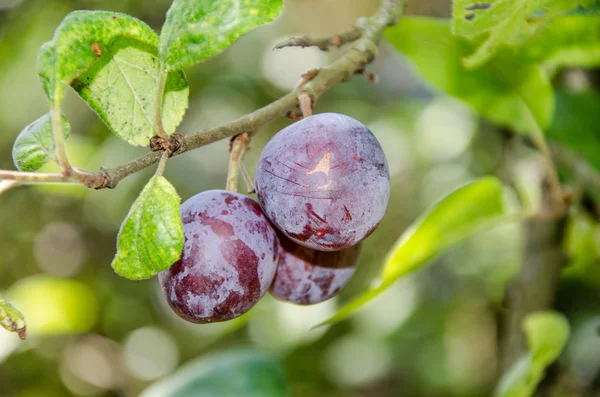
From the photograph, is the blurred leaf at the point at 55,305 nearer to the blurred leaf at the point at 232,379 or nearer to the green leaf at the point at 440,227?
the blurred leaf at the point at 232,379

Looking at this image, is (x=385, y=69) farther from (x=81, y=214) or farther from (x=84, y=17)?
(x=84, y=17)

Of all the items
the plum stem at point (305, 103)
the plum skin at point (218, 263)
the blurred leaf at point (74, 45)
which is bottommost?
the plum skin at point (218, 263)

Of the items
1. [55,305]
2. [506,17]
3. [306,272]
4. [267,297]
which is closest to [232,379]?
[267,297]

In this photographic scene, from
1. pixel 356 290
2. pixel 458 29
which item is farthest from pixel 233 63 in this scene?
pixel 458 29

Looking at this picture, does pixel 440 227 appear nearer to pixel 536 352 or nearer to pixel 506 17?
pixel 536 352

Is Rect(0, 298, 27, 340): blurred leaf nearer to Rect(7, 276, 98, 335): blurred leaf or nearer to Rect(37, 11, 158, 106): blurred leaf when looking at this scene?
Rect(37, 11, 158, 106): blurred leaf

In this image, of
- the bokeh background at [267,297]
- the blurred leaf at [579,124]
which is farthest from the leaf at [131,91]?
the bokeh background at [267,297]
